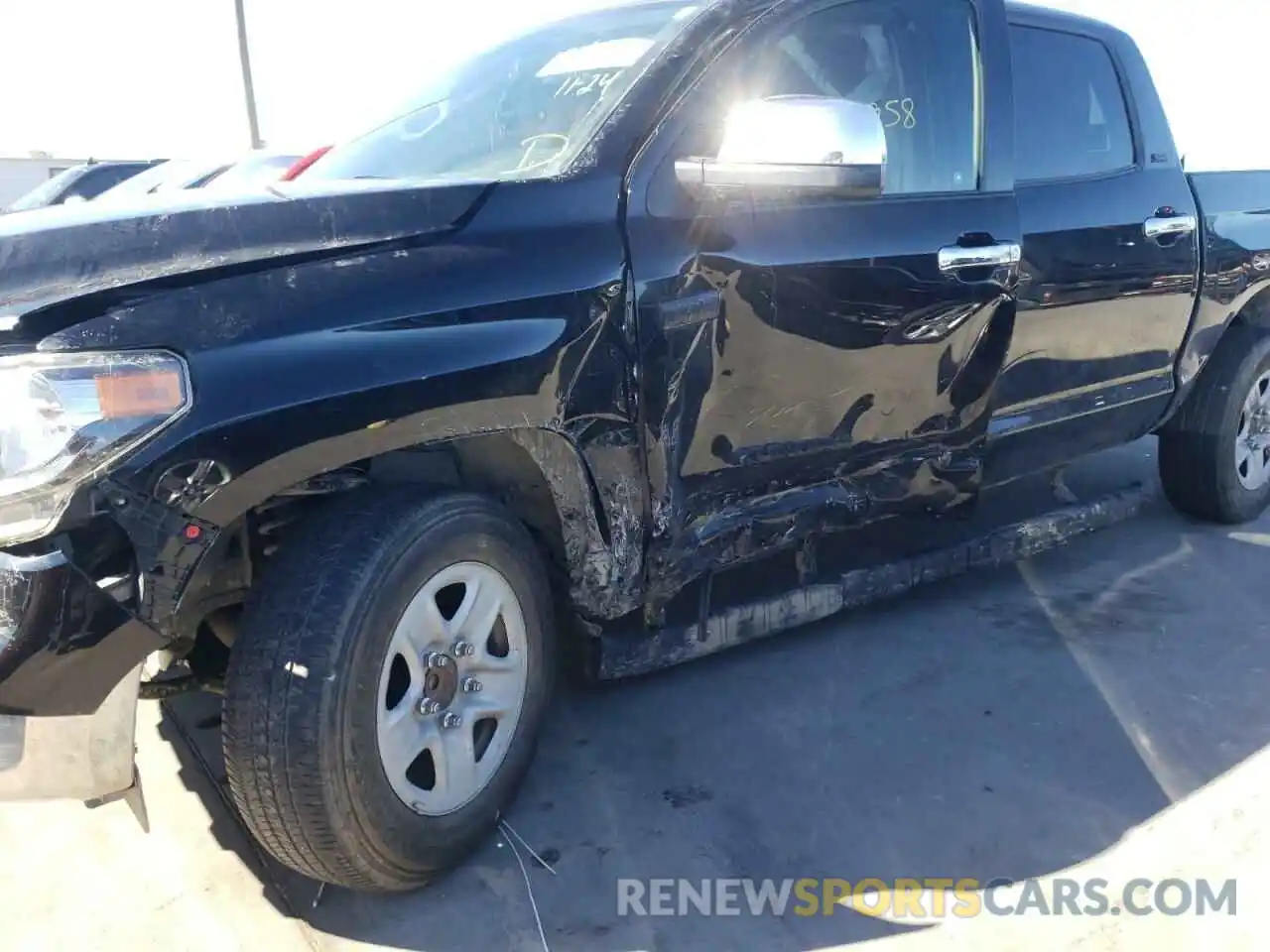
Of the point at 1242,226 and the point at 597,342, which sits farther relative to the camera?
the point at 1242,226

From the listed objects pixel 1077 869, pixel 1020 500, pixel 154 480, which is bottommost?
pixel 1020 500

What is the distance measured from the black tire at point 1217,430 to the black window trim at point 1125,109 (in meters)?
1.00

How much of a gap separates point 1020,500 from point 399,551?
3.34 m

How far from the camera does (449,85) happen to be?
2.78m

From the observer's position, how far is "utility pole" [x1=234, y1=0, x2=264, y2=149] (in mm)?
12547

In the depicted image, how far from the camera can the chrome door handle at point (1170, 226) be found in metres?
3.51

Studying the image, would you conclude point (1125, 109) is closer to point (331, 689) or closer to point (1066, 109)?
point (1066, 109)

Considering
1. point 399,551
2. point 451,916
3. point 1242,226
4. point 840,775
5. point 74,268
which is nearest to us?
point 74,268

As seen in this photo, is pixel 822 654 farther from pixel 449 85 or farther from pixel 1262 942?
pixel 449 85

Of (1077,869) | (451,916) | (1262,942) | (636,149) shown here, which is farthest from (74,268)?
(1262,942)

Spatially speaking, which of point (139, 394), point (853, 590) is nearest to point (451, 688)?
point (139, 394)

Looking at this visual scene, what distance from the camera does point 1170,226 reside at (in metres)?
3.59

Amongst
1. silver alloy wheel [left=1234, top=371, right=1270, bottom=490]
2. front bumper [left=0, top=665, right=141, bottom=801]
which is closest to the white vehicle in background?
front bumper [left=0, top=665, right=141, bottom=801]

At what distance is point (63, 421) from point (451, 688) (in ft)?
2.93
